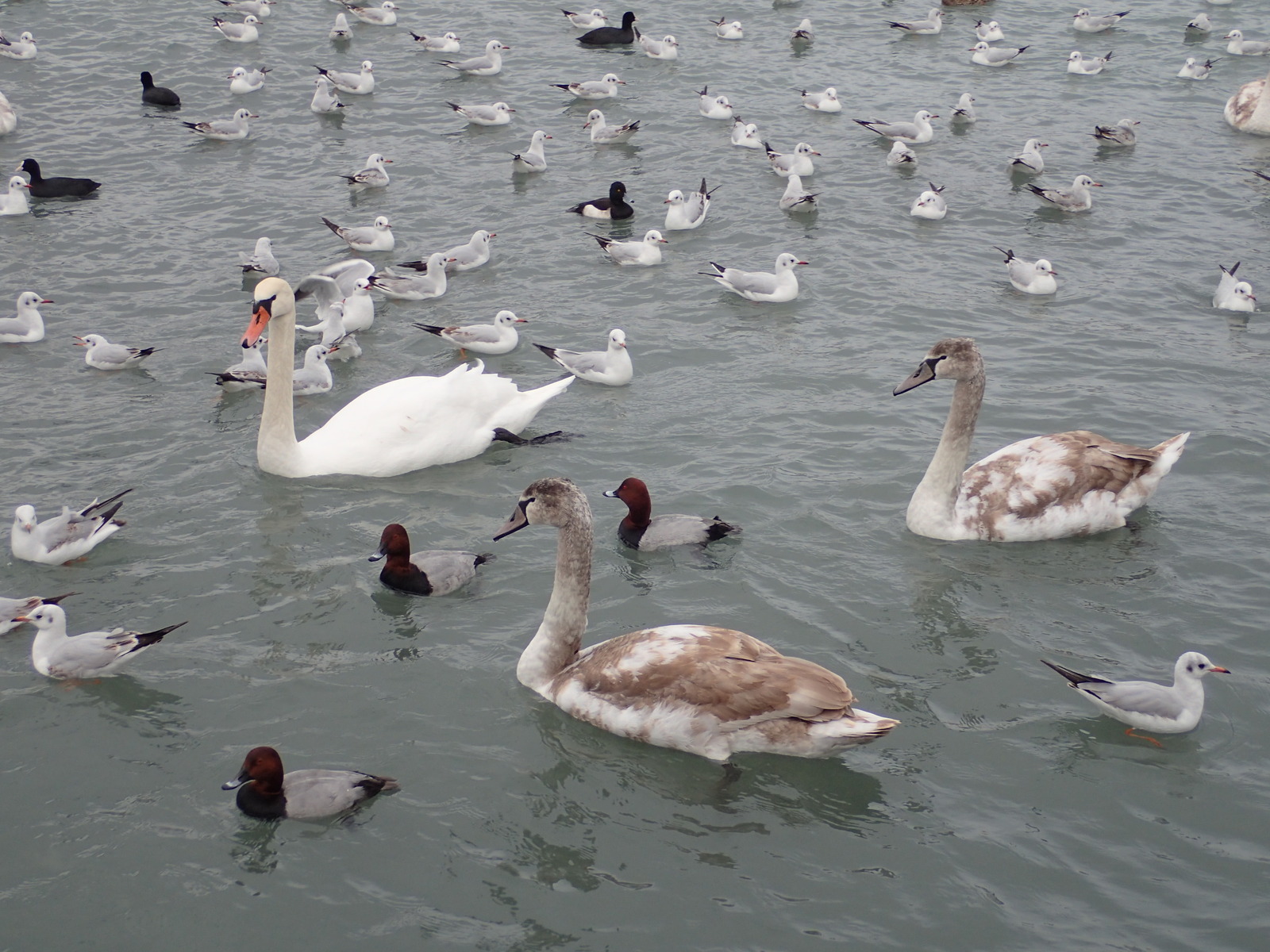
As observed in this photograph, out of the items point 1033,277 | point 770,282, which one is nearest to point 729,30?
point 770,282

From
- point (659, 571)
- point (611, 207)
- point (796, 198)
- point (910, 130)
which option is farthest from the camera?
point (910, 130)

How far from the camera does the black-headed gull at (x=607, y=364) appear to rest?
42.4 feet

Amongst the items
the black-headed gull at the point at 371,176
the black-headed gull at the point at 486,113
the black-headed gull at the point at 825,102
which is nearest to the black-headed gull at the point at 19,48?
the black-headed gull at the point at 486,113

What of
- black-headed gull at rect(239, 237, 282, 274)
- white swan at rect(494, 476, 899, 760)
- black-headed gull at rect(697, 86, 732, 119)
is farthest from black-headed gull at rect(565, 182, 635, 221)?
white swan at rect(494, 476, 899, 760)

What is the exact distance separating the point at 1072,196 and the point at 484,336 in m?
9.40

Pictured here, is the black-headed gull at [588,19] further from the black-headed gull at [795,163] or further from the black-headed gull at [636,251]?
the black-headed gull at [636,251]

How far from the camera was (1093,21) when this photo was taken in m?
25.5

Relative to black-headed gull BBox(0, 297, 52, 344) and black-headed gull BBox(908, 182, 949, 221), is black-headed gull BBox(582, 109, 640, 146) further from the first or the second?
black-headed gull BBox(0, 297, 52, 344)

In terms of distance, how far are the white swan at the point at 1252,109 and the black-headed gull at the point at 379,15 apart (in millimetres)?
17250

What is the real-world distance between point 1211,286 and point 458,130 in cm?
1282

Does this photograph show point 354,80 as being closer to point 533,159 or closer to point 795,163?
point 533,159

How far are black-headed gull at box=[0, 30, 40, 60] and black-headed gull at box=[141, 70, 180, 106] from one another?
3.30 meters

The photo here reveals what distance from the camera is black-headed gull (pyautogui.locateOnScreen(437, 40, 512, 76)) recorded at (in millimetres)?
23484

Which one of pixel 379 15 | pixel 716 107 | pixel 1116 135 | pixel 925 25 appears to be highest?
pixel 925 25
